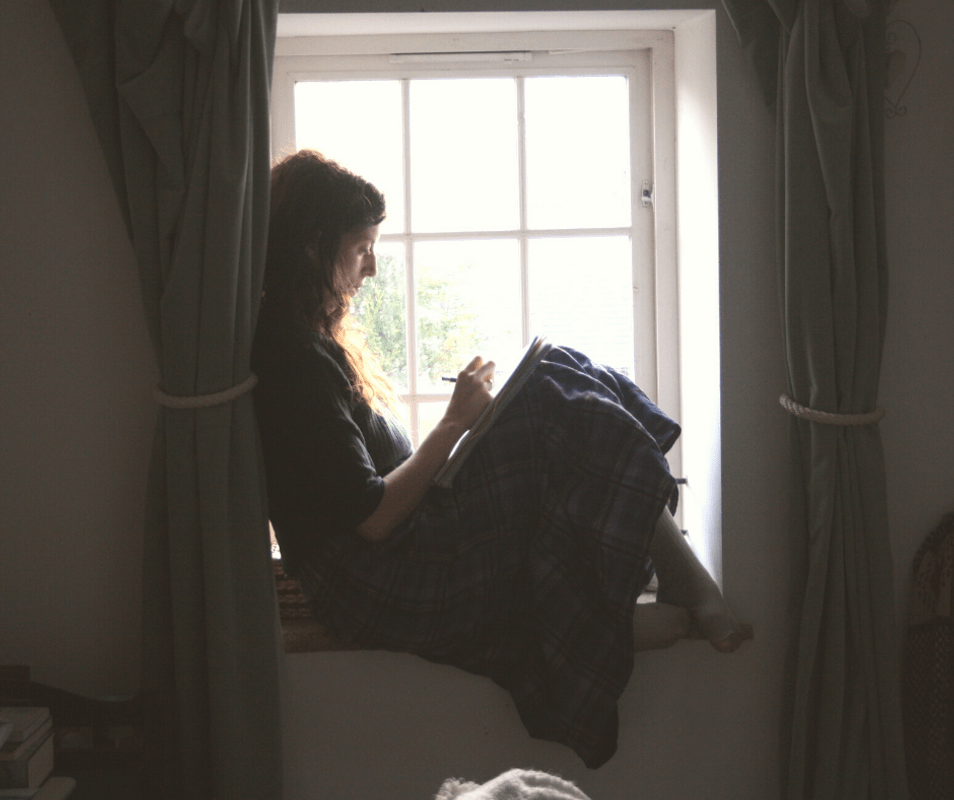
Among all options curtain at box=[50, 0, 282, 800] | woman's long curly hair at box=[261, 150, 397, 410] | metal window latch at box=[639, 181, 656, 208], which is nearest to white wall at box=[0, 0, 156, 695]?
curtain at box=[50, 0, 282, 800]

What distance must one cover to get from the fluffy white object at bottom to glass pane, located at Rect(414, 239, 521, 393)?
→ 1293 millimetres

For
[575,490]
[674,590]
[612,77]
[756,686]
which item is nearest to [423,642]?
[575,490]

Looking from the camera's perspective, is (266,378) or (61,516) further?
(61,516)

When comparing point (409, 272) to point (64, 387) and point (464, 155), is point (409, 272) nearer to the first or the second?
point (464, 155)

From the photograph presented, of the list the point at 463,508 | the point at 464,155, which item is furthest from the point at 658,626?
the point at 464,155

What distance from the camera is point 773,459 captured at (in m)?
1.66

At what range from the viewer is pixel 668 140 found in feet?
6.18

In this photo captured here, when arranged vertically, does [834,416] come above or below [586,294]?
below

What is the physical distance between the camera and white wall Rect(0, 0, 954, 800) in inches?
60.0

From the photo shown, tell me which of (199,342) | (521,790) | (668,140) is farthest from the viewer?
(668,140)

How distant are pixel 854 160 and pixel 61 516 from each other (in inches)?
58.7

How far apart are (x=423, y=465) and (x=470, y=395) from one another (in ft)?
0.50

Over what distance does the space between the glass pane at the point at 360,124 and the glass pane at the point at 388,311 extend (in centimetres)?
7

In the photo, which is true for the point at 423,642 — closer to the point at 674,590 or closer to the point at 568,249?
the point at 674,590
